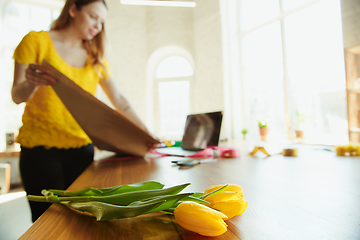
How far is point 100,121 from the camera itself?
866mm

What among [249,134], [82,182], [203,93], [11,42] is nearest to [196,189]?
[82,182]

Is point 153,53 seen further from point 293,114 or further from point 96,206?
point 96,206

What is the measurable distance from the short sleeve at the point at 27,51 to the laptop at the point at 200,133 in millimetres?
734

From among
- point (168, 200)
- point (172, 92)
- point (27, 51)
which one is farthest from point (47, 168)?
point (172, 92)

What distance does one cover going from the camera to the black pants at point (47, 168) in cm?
89

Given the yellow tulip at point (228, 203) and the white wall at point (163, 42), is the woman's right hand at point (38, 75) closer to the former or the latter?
the yellow tulip at point (228, 203)

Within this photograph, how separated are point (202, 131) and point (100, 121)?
553mm

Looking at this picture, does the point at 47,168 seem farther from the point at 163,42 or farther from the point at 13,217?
the point at 163,42

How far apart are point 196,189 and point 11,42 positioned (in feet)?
18.5

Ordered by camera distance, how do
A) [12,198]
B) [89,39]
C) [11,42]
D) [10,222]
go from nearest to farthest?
1. [89,39]
2. [10,222]
3. [12,198]
4. [11,42]

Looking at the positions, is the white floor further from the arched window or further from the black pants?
the arched window

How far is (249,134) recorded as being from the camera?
1.17m

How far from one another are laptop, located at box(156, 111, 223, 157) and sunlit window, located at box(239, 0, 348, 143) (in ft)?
9.08

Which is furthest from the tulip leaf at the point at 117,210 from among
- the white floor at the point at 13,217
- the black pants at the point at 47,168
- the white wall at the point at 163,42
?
the white wall at the point at 163,42
